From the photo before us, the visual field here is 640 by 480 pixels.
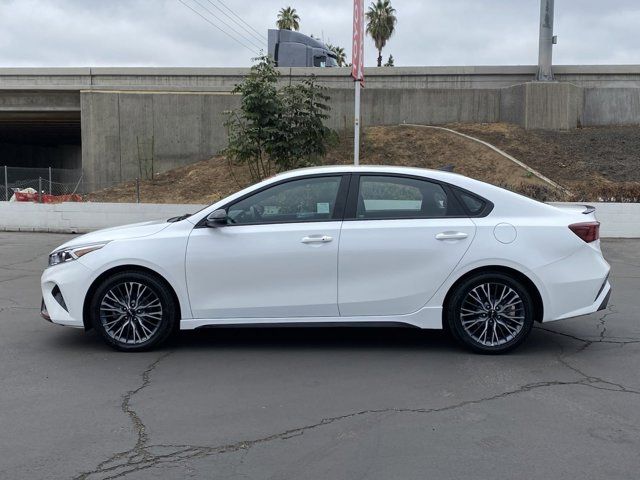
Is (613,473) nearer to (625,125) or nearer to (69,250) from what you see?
(69,250)

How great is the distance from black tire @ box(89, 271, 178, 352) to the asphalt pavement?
6.4 inches

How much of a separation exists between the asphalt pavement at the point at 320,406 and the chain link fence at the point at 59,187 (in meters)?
14.7

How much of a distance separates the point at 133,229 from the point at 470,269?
3.10 meters

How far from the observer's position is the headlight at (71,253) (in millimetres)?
5801

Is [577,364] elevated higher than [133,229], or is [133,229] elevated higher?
[133,229]

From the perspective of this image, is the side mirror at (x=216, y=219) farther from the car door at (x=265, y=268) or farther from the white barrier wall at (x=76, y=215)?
the white barrier wall at (x=76, y=215)

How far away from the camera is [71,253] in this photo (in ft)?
19.2

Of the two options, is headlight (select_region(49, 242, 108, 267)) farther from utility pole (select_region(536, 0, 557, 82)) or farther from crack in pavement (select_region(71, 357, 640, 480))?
utility pole (select_region(536, 0, 557, 82))

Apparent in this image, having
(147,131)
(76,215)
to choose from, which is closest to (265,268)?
(76,215)

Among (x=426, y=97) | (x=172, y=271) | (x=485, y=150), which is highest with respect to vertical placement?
(x=426, y=97)

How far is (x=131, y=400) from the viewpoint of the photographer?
4719 mm

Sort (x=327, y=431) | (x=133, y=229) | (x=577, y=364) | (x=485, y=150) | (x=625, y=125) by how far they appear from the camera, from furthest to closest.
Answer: (x=625, y=125), (x=485, y=150), (x=133, y=229), (x=577, y=364), (x=327, y=431)

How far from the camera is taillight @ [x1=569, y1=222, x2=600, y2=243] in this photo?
575 cm

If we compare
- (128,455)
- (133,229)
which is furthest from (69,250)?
(128,455)
